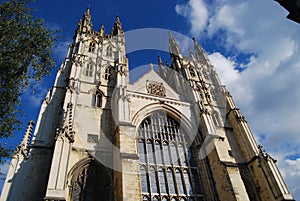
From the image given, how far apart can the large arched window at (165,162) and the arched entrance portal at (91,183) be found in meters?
2.01

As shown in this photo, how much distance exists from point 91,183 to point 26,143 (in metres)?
3.98

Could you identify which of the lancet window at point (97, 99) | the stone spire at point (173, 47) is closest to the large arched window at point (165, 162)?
the lancet window at point (97, 99)

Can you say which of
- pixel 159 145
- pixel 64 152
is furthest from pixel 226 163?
pixel 64 152

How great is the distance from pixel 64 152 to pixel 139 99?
7.25 meters

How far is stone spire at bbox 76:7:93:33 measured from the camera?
70.9ft

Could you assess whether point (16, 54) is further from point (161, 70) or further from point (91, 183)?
point (161, 70)

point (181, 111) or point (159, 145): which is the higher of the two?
point (181, 111)

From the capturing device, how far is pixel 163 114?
16.0 meters

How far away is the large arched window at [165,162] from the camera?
38.1 ft

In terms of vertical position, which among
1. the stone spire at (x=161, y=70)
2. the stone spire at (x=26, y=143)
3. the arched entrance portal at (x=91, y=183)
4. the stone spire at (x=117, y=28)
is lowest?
the arched entrance portal at (x=91, y=183)

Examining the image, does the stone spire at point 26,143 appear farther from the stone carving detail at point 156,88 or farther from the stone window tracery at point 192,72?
the stone window tracery at point 192,72

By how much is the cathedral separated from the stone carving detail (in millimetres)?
17

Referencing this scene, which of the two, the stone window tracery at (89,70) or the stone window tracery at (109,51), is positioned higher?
the stone window tracery at (109,51)

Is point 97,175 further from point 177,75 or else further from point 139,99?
point 177,75
